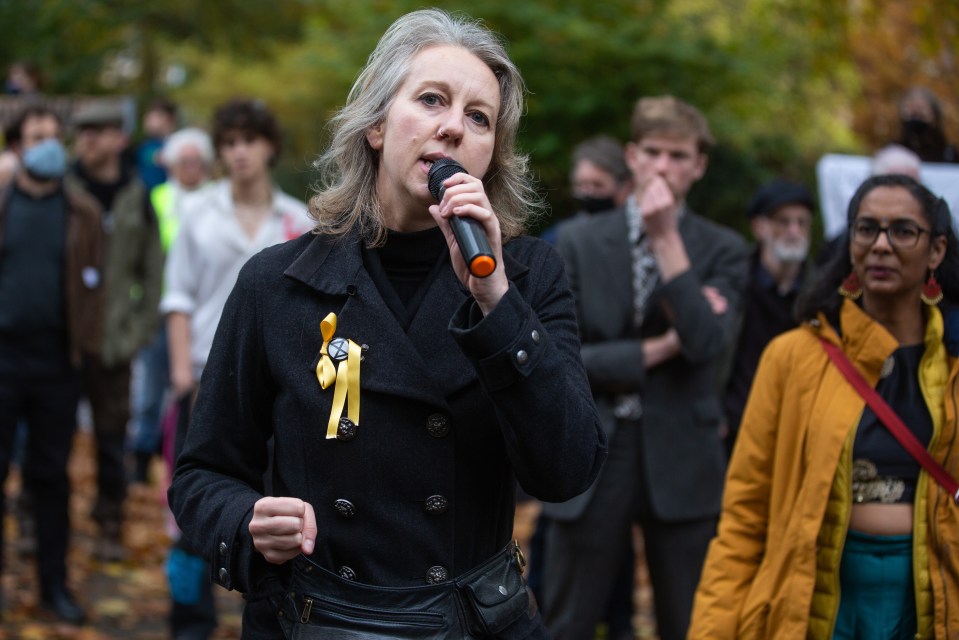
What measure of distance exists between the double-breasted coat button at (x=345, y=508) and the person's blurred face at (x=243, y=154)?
13.3 feet

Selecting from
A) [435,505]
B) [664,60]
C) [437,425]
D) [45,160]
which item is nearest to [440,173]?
[437,425]

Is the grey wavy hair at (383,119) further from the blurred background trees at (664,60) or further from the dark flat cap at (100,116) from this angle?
the dark flat cap at (100,116)

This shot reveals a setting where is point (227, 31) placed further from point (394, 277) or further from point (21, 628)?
point (394, 277)

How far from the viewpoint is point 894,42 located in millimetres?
15422

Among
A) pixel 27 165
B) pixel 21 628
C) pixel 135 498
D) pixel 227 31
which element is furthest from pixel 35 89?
pixel 227 31

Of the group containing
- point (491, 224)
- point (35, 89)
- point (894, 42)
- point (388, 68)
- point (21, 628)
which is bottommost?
point (21, 628)

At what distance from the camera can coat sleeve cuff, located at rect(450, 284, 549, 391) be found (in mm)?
2619

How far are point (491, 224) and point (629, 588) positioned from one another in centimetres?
516

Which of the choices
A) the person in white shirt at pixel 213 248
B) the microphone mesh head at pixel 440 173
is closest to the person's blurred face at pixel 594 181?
the person in white shirt at pixel 213 248

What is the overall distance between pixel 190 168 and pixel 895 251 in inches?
295

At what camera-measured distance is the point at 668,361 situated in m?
5.52

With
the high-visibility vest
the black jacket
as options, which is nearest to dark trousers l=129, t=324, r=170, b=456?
the high-visibility vest

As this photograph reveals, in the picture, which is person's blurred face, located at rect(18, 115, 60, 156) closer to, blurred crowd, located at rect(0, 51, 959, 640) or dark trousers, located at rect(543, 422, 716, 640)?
blurred crowd, located at rect(0, 51, 959, 640)

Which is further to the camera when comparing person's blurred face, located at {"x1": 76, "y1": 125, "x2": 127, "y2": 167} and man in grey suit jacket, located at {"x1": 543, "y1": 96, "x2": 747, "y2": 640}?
person's blurred face, located at {"x1": 76, "y1": 125, "x2": 127, "y2": 167}
